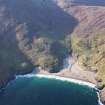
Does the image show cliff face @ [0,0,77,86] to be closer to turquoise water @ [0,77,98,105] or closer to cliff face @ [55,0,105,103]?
cliff face @ [55,0,105,103]

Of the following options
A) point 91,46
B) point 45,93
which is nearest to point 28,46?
point 91,46

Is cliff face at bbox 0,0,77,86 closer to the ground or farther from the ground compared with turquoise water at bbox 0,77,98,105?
farther from the ground

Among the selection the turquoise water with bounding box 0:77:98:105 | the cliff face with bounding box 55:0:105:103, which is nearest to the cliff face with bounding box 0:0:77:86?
the cliff face with bounding box 55:0:105:103

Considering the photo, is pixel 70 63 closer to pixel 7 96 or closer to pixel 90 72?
pixel 90 72

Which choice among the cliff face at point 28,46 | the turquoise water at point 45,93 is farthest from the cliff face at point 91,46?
the turquoise water at point 45,93

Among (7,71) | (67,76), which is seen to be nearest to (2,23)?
(7,71)

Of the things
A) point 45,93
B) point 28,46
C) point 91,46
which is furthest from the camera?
point 28,46

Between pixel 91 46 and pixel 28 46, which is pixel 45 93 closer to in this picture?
pixel 91 46

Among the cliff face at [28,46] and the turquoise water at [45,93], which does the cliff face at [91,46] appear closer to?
the cliff face at [28,46]
